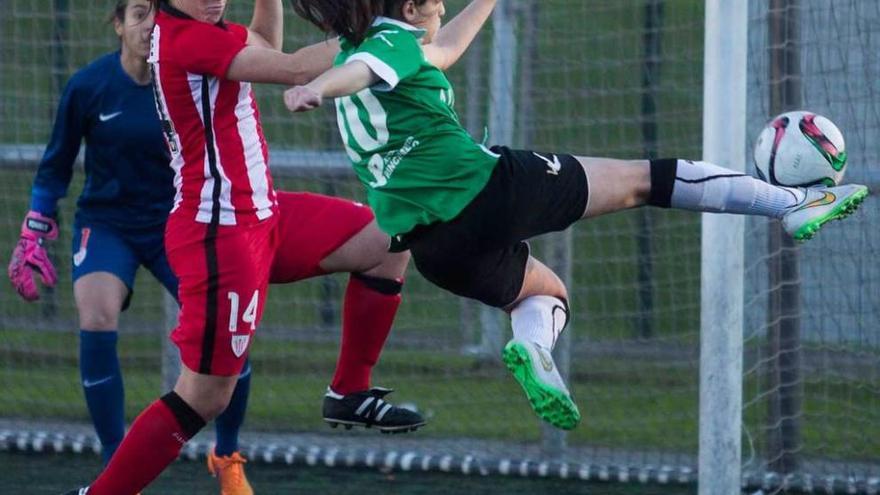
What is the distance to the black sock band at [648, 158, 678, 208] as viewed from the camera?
4.35 meters

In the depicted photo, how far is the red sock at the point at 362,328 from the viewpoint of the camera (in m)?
5.02

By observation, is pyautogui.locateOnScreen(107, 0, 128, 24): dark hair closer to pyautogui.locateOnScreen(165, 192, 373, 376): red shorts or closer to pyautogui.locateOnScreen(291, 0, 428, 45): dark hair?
pyautogui.locateOnScreen(165, 192, 373, 376): red shorts

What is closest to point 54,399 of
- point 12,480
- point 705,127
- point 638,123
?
point 12,480

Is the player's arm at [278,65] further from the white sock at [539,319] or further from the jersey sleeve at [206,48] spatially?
the white sock at [539,319]

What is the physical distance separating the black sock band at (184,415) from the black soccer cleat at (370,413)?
41 centimetres

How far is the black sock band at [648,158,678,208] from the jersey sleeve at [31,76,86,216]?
7.70 ft

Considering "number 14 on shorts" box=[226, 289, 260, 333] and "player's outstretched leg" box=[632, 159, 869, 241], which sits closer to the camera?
"player's outstretched leg" box=[632, 159, 869, 241]

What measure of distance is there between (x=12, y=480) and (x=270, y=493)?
1.04 meters

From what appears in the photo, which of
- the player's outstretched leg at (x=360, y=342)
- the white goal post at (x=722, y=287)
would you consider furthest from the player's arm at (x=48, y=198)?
the white goal post at (x=722, y=287)

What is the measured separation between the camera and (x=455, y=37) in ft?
15.2

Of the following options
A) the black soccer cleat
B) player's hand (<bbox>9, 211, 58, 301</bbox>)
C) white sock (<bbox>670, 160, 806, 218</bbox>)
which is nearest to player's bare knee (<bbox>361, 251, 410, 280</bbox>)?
the black soccer cleat

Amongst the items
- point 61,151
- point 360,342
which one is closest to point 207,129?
point 360,342

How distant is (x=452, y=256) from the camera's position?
430 cm

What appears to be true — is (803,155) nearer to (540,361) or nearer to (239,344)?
(540,361)
